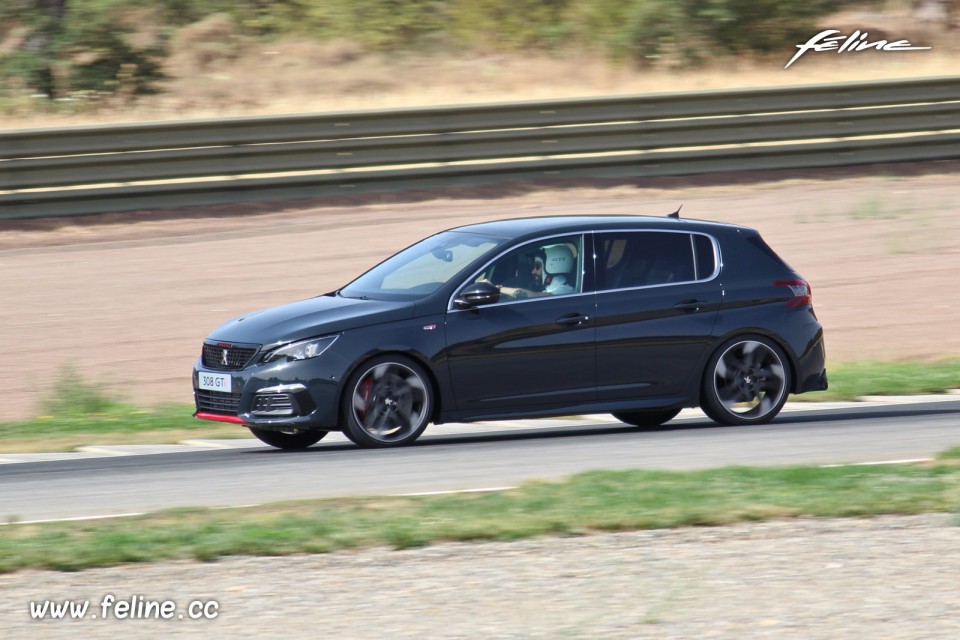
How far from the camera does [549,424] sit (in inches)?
506

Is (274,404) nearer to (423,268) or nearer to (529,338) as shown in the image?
(423,268)

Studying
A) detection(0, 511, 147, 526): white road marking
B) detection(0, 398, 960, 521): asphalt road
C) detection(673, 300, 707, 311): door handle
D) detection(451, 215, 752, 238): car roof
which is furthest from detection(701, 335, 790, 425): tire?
detection(0, 511, 147, 526): white road marking

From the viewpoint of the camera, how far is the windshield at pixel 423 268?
11.3 meters

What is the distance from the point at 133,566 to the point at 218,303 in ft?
32.8

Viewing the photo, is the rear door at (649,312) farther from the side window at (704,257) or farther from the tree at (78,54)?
the tree at (78,54)

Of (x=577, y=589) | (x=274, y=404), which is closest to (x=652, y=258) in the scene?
(x=274, y=404)

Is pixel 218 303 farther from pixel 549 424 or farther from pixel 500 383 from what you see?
pixel 500 383

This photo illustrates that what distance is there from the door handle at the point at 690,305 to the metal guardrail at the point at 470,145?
1055 cm

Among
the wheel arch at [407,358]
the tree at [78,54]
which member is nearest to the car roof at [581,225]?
the wheel arch at [407,358]

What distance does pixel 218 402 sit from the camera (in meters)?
11.0

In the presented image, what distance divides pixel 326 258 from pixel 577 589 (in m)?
12.8

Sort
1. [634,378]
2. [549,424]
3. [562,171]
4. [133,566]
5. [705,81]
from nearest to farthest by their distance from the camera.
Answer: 1. [133,566]
2. [634,378]
3. [549,424]
4. [562,171]
5. [705,81]

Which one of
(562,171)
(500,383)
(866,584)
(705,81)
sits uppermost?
(705,81)

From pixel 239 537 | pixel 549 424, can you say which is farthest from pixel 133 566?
pixel 549 424
